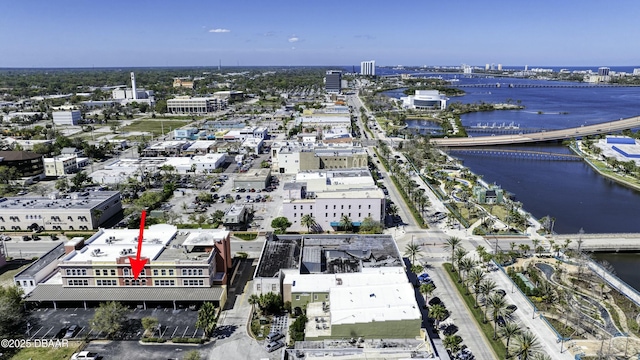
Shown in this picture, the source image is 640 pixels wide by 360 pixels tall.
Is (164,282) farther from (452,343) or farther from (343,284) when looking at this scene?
(452,343)

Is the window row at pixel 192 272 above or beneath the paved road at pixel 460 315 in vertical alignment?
above

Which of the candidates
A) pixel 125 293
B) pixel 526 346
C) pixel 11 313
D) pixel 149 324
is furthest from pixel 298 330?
pixel 11 313

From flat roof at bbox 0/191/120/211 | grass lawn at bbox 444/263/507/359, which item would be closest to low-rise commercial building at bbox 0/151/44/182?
flat roof at bbox 0/191/120/211

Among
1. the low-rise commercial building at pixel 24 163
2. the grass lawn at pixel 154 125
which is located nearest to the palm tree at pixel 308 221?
the low-rise commercial building at pixel 24 163

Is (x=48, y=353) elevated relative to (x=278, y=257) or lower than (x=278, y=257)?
lower

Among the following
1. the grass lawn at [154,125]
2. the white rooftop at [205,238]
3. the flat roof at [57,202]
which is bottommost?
the flat roof at [57,202]

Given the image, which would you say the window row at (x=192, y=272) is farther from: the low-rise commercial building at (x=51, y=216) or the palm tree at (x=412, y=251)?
the low-rise commercial building at (x=51, y=216)

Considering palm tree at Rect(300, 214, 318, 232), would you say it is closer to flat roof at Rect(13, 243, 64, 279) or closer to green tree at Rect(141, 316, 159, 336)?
green tree at Rect(141, 316, 159, 336)
